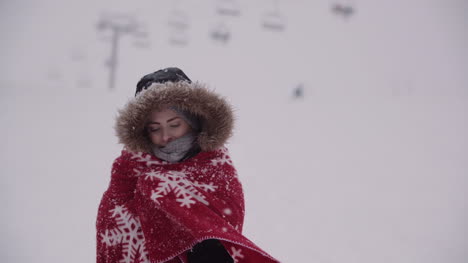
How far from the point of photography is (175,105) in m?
1.31

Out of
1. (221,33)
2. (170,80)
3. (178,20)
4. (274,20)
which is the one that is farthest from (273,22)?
(170,80)

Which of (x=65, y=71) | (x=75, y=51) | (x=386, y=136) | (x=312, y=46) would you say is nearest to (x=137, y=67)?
(x=75, y=51)

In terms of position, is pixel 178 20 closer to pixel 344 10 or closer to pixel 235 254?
pixel 344 10

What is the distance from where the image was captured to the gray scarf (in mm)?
1312

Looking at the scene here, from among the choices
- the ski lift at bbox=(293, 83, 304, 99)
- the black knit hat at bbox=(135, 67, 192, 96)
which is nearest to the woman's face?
the black knit hat at bbox=(135, 67, 192, 96)

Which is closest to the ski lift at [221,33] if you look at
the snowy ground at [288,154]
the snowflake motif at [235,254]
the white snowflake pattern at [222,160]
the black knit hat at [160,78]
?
the snowy ground at [288,154]

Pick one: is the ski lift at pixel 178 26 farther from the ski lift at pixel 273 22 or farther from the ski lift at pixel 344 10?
the ski lift at pixel 344 10

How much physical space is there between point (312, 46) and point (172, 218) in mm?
21951

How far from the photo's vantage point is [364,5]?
78.4 ft

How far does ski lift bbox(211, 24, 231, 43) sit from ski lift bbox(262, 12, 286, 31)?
1.65 m

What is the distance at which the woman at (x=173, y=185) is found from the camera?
1.14 metres

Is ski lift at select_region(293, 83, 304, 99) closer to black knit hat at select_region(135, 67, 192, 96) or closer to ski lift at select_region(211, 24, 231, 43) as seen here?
ski lift at select_region(211, 24, 231, 43)

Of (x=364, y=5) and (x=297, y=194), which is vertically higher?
(x=364, y=5)

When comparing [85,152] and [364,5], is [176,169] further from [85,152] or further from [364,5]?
[364,5]
